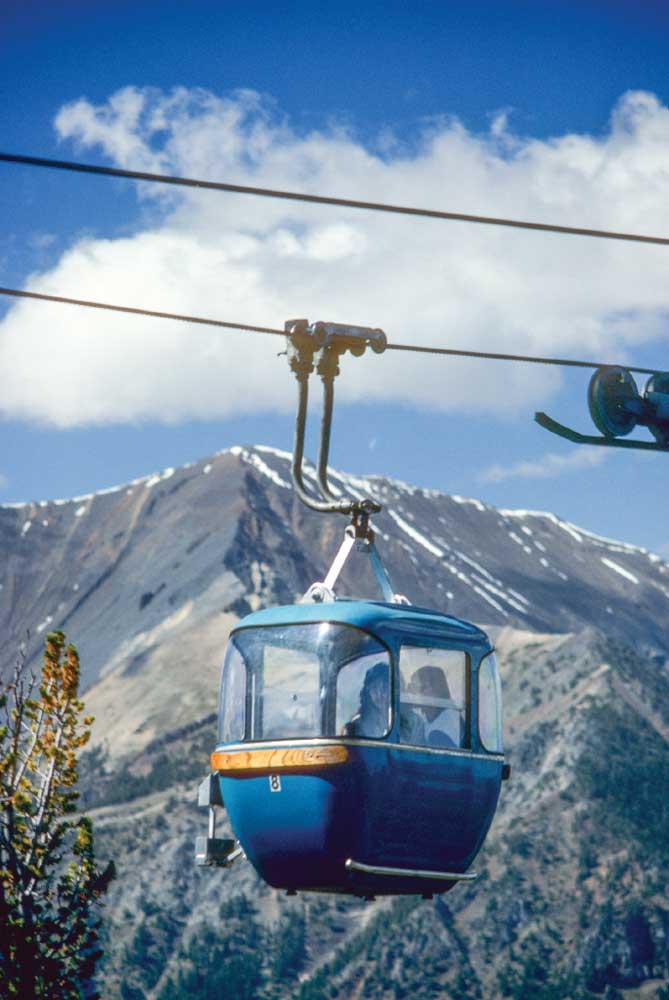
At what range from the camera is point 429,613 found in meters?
20.8

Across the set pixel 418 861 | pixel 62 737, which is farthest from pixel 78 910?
pixel 418 861

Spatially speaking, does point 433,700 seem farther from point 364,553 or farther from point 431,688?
point 364,553

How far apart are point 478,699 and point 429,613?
128 centimetres

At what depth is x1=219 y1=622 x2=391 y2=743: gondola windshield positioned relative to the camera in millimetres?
19750

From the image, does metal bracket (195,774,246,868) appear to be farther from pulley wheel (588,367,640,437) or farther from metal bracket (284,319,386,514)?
pulley wheel (588,367,640,437)

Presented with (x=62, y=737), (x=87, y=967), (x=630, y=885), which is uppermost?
(x=630, y=885)

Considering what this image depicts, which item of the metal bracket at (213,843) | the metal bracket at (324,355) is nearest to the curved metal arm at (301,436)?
the metal bracket at (324,355)

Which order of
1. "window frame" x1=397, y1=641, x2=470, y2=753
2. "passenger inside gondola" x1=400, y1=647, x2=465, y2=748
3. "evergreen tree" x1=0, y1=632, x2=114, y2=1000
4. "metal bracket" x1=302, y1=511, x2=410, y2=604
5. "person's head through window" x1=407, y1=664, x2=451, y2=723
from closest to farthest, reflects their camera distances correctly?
"window frame" x1=397, y1=641, x2=470, y2=753 → "passenger inside gondola" x1=400, y1=647, x2=465, y2=748 → "person's head through window" x1=407, y1=664, x2=451, y2=723 → "metal bracket" x1=302, y1=511, x2=410, y2=604 → "evergreen tree" x1=0, y1=632, x2=114, y2=1000

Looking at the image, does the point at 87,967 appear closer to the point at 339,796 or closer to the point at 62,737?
the point at 62,737

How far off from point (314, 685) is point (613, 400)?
21.5 feet

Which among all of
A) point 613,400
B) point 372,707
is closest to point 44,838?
point 613,400

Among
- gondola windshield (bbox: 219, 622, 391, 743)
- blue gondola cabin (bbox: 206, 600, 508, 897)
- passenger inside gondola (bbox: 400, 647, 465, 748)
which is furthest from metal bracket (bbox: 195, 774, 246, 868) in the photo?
passenger inside gondola (bbox: 400, 647, 465, 748)

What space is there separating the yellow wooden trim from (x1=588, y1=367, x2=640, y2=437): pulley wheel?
6.72 metres

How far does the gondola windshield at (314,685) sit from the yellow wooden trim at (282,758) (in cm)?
20
